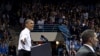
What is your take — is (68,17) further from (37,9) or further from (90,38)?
(90,38)

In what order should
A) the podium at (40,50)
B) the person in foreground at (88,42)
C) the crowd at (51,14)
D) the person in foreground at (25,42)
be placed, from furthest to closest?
the crowd at (51,14)
the person in foreground at (25,42)
the podium at (40,50)
the person in foreground at (88,42)

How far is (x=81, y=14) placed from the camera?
24.5 meters

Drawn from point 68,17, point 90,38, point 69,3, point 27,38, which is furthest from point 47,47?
point 69,3

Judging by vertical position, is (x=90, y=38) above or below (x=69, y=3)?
above

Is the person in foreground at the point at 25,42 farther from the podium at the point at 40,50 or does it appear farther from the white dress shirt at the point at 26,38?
the podium at the point at 40,50

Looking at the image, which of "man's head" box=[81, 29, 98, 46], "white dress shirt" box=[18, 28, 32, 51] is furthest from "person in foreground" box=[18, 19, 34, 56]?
"man's head" box=[81, 29, 98, 46]

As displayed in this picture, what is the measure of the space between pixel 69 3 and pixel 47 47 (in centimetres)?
1746

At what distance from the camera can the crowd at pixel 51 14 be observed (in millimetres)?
22761

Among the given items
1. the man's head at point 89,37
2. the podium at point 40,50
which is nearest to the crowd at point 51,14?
the podium at point 40,50

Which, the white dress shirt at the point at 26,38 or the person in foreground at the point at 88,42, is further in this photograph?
the white dress shirt at the point at 26,38

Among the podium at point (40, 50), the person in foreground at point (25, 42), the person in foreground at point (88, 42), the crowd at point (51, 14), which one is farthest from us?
the crowd at point (51, 14)

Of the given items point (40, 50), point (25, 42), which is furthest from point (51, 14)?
point (40, 50)

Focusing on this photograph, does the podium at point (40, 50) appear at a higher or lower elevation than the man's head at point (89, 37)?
lower

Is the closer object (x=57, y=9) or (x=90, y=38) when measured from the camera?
(x=90, y=38)
